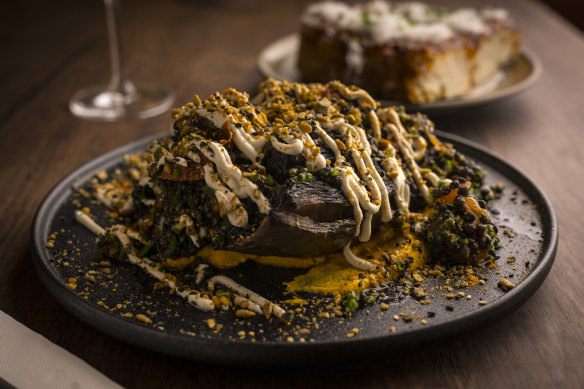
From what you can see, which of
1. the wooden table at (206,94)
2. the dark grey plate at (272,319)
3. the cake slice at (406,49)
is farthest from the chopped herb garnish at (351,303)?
the cake slice at (406,49)

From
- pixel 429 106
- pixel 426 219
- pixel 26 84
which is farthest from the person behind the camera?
pixel 26 84

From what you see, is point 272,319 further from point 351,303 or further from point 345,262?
point 345,262

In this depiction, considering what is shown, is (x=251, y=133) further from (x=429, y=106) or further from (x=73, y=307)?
(x=429, y=106)

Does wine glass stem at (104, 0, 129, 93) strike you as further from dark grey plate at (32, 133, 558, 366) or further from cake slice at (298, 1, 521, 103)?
dark grey plate at (32, 133, 558, 366)

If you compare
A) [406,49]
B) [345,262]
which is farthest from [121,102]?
[345,262]

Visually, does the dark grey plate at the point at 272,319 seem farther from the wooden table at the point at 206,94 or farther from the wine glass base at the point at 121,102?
the wine glass base at the point at 121,102

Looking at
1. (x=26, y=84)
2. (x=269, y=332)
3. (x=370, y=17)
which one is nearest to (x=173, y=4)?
(x=26, y=84)
